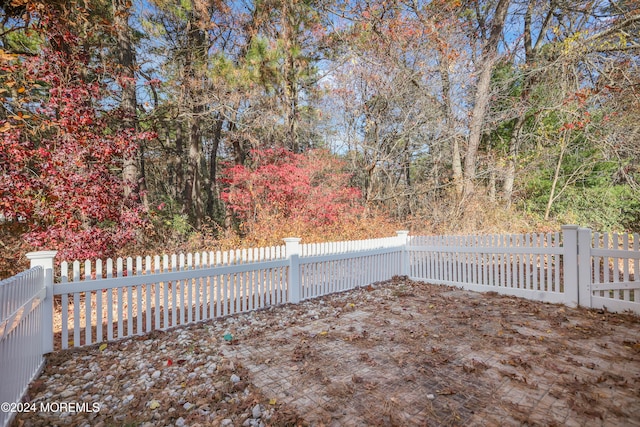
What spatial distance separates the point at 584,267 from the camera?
426 centimetres

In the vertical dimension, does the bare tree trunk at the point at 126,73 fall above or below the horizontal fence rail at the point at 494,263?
above

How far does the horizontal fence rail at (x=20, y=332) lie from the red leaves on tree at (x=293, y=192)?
5619mm

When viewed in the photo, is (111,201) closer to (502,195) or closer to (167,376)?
(167,376)

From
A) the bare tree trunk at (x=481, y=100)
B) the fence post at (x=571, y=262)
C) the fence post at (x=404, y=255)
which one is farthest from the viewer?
the bare tree trunk at (x=481, y=100)

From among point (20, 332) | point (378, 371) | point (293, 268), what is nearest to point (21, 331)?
point (20, 332)

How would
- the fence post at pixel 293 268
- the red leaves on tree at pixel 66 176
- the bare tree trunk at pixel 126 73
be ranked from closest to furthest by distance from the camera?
the red leaves on tree at pixel 66 176, the fence post at pixel 293 268, the bare tree trunk at pixel 126 73

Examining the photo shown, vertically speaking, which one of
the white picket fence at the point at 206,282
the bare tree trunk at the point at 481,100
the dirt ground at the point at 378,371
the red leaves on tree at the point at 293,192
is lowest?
the dirt ground at the point at 378,371

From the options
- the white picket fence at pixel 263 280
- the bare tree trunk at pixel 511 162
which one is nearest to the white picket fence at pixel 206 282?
the white picket fence at pixel 263 280

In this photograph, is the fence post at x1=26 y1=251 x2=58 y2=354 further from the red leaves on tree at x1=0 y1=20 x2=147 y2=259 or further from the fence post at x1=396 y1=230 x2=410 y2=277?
the fence post at x1=396 y1=230 x2=410 y2=277

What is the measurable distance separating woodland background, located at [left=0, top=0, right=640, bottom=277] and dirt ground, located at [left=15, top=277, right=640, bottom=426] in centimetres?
365

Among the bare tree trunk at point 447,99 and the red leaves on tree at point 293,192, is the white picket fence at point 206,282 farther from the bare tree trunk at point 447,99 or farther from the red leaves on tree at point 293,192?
the bare tree trunk at point 447,99

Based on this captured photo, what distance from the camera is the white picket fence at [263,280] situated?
2.67 metres

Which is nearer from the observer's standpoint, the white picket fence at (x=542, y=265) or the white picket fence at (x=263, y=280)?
the white picket fence at (x=263, y=280)

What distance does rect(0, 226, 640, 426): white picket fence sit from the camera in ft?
8.77
